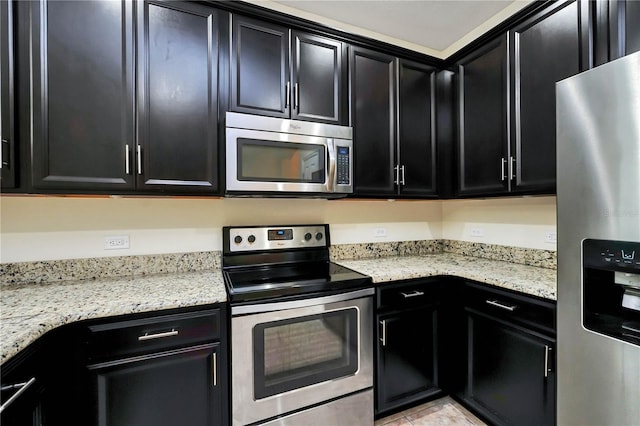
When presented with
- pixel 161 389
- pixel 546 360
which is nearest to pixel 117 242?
pixel 161 389

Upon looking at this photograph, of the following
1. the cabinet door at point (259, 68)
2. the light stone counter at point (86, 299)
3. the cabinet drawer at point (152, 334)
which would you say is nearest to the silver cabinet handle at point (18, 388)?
the light stone counter at point (86, 299)

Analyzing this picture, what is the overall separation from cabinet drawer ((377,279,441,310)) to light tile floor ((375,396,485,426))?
71 centimetres

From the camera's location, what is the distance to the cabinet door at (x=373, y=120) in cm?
190

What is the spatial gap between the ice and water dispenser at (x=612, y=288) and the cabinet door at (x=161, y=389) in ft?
5.25

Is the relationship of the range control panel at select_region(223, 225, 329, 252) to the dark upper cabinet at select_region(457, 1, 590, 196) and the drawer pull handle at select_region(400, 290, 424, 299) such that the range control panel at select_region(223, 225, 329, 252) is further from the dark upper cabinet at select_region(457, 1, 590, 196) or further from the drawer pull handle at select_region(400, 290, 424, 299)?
the dark upper cabinet at select_region(457, 1, 590, 196)

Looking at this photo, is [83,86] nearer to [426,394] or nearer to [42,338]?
[42,338]

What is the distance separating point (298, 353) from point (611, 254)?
138 cm

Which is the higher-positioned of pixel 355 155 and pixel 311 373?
pixel 355 155

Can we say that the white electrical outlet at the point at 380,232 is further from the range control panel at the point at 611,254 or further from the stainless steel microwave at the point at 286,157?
the range control panel at the point at 611,254

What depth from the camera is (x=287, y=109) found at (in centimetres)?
171

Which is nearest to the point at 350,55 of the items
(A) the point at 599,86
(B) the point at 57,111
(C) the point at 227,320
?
(A) the point at 599,86

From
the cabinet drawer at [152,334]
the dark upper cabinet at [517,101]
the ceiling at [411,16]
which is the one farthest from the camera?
the ceiling at [411,16]

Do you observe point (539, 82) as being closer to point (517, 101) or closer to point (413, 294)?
point (517, 101)

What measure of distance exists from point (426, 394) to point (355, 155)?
1.62m
